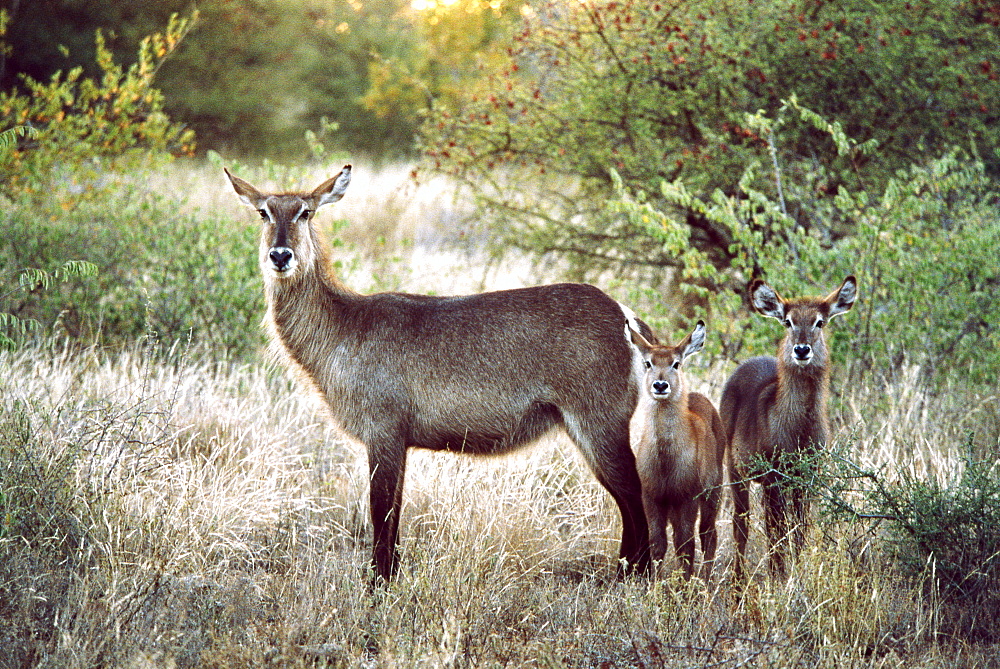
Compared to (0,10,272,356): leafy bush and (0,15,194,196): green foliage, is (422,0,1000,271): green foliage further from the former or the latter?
(0,15,194,196): green foliage

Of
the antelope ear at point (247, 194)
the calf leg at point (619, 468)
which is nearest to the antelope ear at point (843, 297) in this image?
the calf leg at point (619, 468)

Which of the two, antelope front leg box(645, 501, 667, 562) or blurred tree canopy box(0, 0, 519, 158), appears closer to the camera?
antelope front leg box(645, 501, 667, 562)

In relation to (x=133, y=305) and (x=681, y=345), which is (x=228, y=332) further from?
(x=681, y=345)

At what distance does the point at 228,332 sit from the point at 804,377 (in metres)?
4.90

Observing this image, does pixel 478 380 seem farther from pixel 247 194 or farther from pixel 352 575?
pixel 247 194

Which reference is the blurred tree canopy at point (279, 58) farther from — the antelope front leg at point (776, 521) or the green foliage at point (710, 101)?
the antelope front leg at point (776, 521)

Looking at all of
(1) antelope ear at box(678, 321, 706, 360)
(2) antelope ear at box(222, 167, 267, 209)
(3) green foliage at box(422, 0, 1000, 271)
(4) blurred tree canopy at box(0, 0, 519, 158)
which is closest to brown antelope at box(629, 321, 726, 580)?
(1) antelope ear at box(678, 321, 706, 360)

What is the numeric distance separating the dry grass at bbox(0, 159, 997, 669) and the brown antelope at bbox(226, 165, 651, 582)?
0.26 m

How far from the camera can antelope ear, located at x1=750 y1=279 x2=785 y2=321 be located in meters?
5.23

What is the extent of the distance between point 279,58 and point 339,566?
53.2 ft

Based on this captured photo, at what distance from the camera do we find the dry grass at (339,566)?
13.4 ft

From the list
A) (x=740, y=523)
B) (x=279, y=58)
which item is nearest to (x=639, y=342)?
(x=740, y=523)

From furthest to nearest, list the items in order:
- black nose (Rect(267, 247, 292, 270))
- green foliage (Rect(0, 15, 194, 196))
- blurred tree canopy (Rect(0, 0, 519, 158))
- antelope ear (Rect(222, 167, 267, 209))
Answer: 1. blurred tree canopy (Rect(0, 0, 519, 158))
2. green foliage (Rect(0, 15, 194, 196))
3. antelope ear (Rect(222, 167, 267, 209))
4. black nose (Rect(267, 247, 292, 270))

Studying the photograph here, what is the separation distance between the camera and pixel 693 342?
5.33m
